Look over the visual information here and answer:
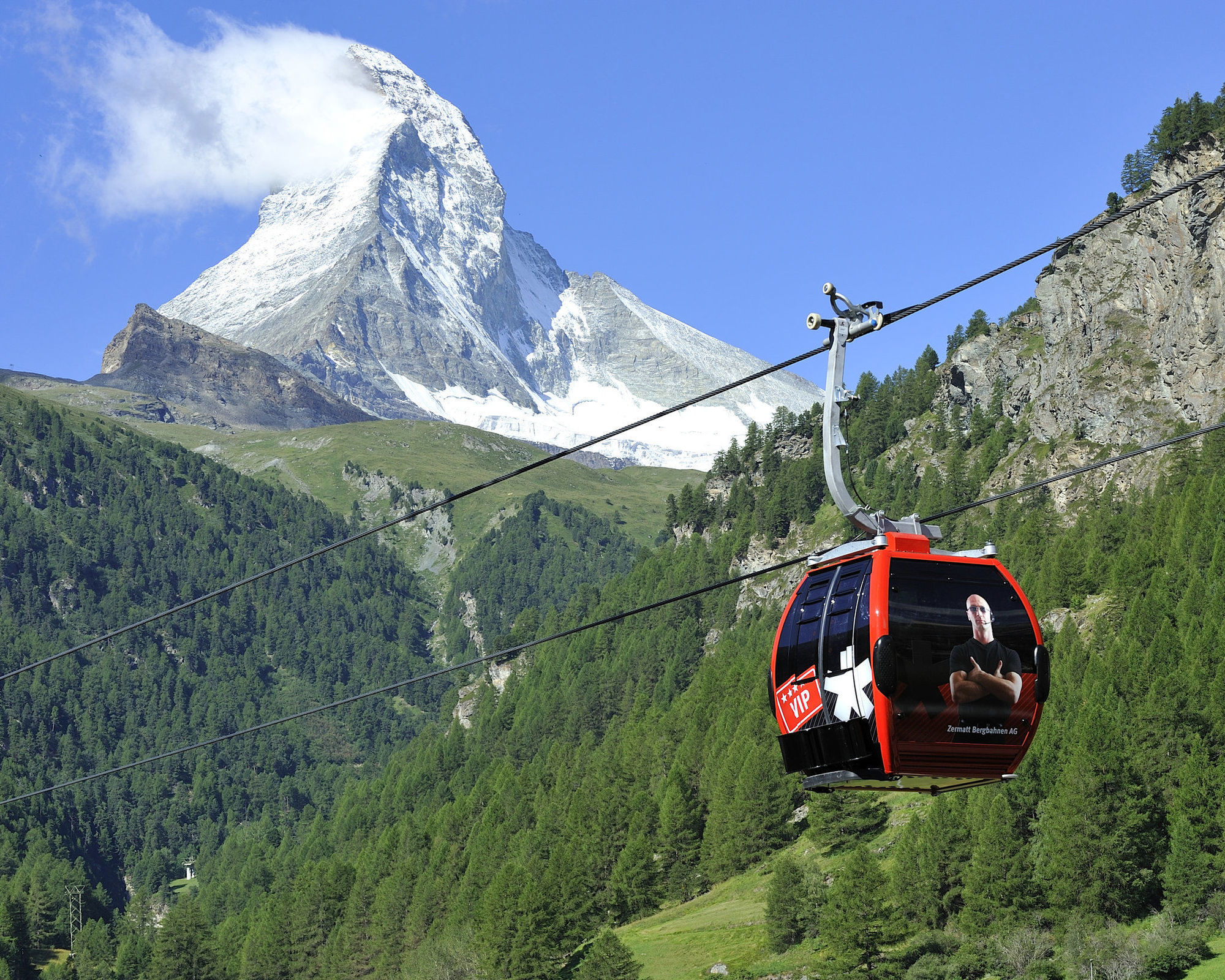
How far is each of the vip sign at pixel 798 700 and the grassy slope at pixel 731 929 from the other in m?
75.4

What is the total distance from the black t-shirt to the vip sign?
235cm

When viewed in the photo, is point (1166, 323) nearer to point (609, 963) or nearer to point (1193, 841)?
point (1193, 841)

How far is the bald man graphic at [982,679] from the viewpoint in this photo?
2342 cm

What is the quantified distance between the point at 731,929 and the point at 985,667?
313 ft

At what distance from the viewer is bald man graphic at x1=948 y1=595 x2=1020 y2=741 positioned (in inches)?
922

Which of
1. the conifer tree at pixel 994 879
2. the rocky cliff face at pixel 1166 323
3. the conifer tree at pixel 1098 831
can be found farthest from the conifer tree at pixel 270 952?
the rocky cliff face at pixel 1166 323

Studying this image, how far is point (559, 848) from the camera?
140375 millimetres

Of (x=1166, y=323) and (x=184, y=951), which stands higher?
(x=1166, y=323)

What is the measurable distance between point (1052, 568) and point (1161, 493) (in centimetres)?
2630

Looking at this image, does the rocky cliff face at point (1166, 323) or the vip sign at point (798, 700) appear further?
the rocky cliff face at point (1166, 323)

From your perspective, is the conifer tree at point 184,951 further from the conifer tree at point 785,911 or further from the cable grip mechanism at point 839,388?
the cable grip mechanism at point 839,388

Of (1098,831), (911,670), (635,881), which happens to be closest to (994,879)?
(1098,831)

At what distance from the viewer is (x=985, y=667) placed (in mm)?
23594

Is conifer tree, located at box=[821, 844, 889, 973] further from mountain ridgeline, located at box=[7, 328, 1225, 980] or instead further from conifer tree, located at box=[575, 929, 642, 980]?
conifer tree, located at box=[575, 929, 642, 980]
